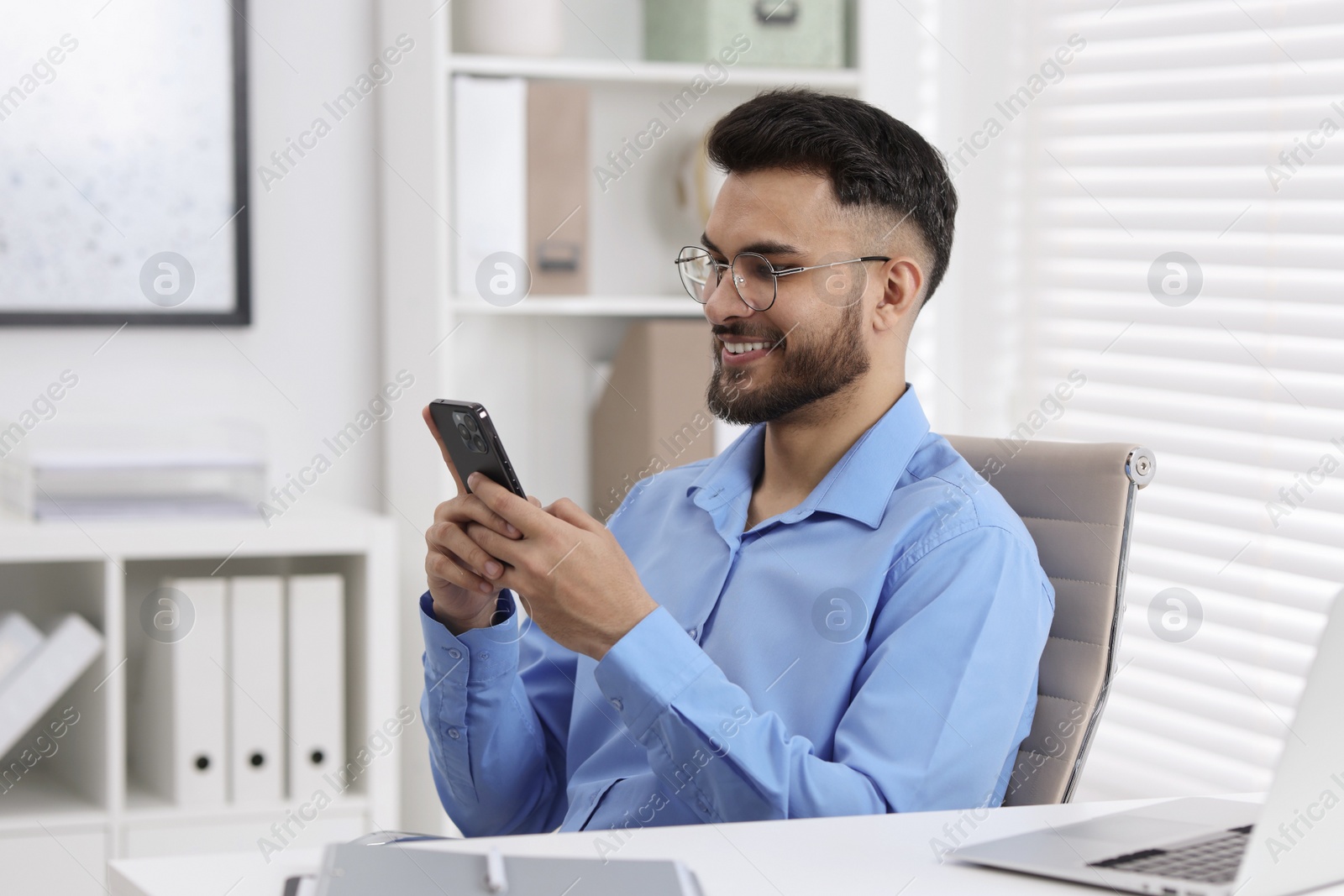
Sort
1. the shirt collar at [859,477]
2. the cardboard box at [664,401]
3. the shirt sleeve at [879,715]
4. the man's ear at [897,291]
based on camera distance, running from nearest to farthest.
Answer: the shirt sleeve at [879,715] → the shirt collar at [859,477] → the man's ear at [897,291] → the cardboard box at [664,401]

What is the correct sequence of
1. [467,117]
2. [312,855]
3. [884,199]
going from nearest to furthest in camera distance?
1. [312,855]
2. [884,199]
3. [467,117]

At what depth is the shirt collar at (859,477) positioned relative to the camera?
1292 millimetres

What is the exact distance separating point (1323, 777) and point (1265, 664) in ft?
3.86

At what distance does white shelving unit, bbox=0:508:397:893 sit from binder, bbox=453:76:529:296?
19.4 inches

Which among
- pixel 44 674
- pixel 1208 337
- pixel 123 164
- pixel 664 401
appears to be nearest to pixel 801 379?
pixel 1208 337

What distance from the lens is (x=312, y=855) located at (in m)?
0.90

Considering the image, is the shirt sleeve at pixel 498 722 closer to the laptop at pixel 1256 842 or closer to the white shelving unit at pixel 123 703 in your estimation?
the laptop at pixel 1256 842

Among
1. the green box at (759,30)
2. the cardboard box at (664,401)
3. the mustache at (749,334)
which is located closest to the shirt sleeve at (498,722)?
the mustache at (749,334)

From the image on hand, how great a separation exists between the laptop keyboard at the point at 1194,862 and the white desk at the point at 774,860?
0.15 feet

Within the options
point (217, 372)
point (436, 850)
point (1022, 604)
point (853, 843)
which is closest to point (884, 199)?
point (1022, 604)

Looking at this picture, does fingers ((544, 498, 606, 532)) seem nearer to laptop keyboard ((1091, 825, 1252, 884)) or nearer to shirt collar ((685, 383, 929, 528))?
shirt collar ((685, 383, 929, 528))

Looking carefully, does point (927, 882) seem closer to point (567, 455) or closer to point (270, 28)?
point (567, 455)

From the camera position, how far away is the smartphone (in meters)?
1.13

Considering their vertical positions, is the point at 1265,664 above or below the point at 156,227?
below
